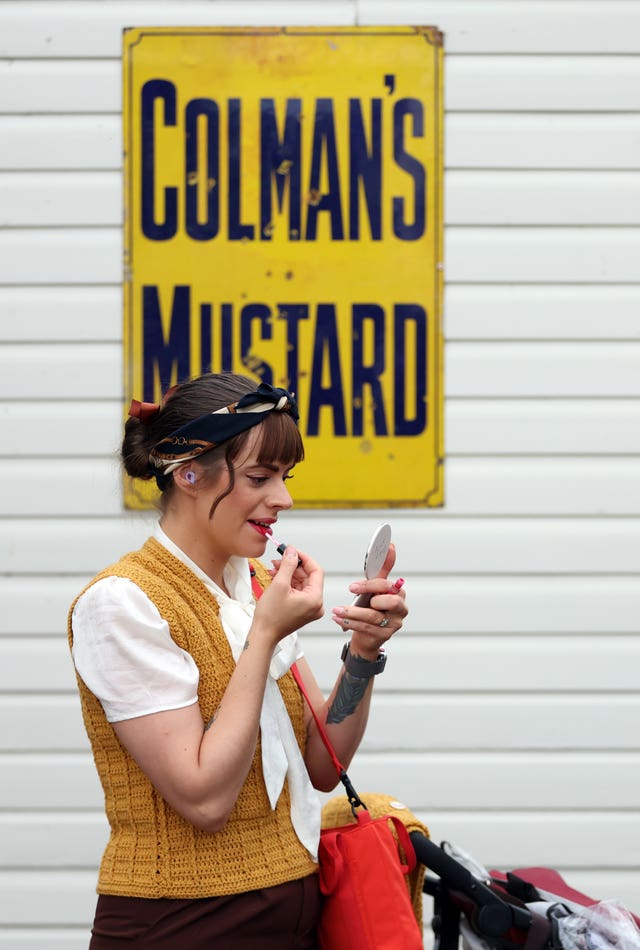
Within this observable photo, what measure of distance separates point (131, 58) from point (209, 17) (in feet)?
0.98

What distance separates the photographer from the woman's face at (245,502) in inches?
78.2

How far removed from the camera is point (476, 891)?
2209 millimetres

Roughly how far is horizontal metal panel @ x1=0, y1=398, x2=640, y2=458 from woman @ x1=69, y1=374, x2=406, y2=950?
1.45 m

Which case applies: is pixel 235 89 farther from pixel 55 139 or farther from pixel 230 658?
pixel 230 658

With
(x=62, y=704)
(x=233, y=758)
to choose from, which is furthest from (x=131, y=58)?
(x=233, y=758)

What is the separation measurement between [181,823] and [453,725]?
1.78 metres

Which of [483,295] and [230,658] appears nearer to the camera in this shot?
[230,658]

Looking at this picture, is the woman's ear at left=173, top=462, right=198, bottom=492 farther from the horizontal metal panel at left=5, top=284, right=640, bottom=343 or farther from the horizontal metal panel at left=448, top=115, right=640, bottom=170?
the horizontal metal panel at left=448, top=115, right=640, bottom=170

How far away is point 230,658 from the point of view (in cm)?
195

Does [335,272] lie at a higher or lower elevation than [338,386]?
higher

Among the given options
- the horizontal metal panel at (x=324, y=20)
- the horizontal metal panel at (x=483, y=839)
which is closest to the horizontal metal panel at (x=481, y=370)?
the horizontal metal panel at (x=324, y=20)

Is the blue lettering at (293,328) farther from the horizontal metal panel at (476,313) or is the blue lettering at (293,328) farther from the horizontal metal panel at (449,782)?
the horizontal metal panel at (449,782)

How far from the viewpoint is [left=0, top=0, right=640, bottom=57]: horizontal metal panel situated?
3.56 metres

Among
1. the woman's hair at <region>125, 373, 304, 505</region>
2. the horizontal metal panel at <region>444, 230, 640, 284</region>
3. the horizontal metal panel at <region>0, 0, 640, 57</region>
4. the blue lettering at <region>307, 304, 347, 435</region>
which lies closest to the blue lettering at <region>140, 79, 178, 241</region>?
the horizontal metal panel at <region>0, 0, 640, 57</region>
